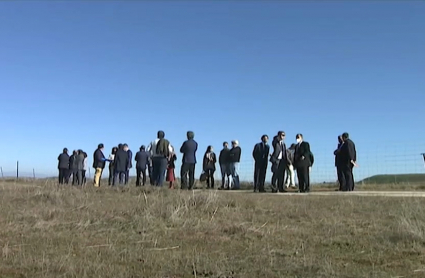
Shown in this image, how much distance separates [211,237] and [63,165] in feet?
51.3

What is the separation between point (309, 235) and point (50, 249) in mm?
3643

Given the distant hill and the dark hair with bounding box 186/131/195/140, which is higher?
the dark hair with bounding box 186/131/195/140

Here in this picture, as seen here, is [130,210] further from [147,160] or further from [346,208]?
[147,160]

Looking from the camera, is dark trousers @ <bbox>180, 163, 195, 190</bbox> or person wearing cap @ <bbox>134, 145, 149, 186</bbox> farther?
person wearing cap @ <bbox>134, 145, 149, 186</bbox>

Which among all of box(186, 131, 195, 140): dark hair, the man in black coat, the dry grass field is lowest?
the dry grass field

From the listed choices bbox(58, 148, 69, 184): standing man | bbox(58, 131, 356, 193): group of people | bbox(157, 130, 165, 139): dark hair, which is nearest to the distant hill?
bbox(58, 131, 356, 193): group of people

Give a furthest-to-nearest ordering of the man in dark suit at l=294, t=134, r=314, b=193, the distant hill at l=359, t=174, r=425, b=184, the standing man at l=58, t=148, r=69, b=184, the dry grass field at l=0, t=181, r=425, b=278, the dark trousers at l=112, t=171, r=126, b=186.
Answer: the standing man at l=58, t=148, r=69, b=184
the distant hill at l=359, t=174, r=425, b=184
the dark trousers at l=112, t=171, r=126, b=186
the man in dark suit at l=294, t=134, r=314, b=193
the dry grass field at l=0, t=181, r=425, b=278

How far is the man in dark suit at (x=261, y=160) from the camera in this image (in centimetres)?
1515

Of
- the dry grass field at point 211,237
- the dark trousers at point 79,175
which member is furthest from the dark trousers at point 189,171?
the dark trousers at point 79,175

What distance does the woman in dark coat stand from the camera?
18.9m

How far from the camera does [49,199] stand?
11.3m

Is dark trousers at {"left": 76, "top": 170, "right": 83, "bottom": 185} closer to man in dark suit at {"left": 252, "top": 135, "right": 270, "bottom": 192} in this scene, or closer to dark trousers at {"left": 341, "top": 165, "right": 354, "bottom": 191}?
man in dark suit at {"left": 252, "top": 135, "right": 270, "bottom": 192}

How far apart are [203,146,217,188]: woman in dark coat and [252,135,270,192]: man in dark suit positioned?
11.9 feet

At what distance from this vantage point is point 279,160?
1503 cm
